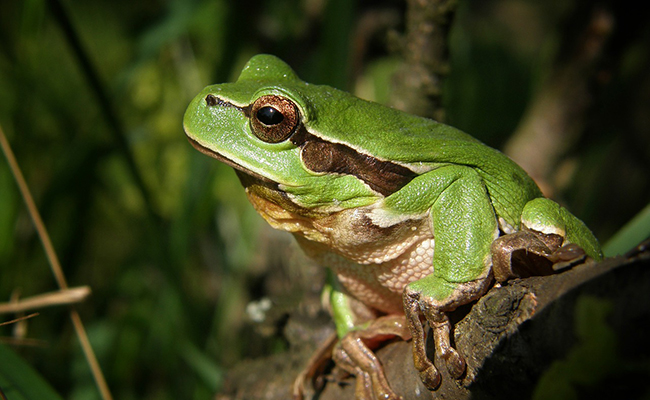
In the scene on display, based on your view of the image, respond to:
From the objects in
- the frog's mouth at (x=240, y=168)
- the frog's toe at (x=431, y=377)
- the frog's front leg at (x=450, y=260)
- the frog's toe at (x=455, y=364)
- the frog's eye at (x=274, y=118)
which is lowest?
the frog's toe at (x=431, y=377)

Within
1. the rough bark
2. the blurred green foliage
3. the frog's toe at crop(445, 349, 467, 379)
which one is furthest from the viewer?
the blurred green foliage

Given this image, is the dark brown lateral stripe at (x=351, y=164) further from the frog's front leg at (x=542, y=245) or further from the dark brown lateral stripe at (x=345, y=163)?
the frog's front leg at (x=542, y=245)

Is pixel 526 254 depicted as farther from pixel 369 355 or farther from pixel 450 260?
pixel 369 355

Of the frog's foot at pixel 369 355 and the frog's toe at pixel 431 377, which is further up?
the frog's toe at pixel 431 377

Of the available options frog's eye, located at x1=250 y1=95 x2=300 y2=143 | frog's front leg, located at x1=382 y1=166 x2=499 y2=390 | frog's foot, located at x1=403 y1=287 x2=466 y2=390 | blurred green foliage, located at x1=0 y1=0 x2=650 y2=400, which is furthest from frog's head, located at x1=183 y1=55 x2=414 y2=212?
blurred green foliage, located at x1=0 y1=0 x2=650 y2=400

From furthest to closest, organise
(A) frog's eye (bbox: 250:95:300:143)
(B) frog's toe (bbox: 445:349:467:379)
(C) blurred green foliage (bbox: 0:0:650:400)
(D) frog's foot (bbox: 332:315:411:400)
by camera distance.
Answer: (C) blurred green foliage (bbox: 0:0:650:400)
(D) frog's foot (bbox: 332:315:411:400)
(A) frog's eye (bbox: 250:95:300:143)
(B) frog's toe (bbox: 445:349:467:379)

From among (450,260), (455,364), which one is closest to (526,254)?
(450,260)

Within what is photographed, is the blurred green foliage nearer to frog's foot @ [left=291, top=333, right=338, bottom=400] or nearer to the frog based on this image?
the frog

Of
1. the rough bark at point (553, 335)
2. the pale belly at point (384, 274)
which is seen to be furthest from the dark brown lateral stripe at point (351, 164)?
the rough bark at point (553, 335)
